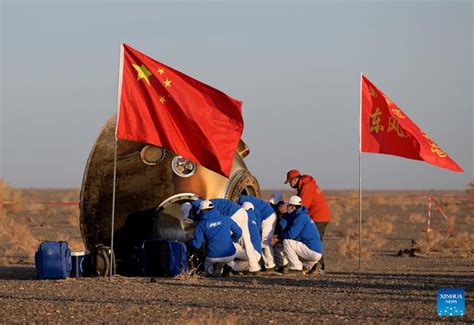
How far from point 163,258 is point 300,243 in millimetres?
2268

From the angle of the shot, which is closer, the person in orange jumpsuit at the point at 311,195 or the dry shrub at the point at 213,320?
the dry shrub at the point at 213,320

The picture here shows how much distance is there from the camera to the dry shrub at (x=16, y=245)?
22672 mm

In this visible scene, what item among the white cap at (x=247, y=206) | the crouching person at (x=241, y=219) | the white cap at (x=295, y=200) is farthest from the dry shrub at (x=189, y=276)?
the white cap at (x=295, y=200)

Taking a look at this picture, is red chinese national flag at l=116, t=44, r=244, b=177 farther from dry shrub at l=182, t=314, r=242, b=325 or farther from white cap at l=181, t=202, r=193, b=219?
dry shrub at l=182, t=314, r=242, b=325

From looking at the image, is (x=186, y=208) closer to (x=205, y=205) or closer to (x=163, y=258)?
(x=205, y=205)

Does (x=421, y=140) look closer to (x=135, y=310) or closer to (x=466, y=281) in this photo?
(x=466, y=281)

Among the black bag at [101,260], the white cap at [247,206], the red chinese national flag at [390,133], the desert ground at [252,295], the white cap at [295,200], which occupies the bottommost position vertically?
the desert ground at [252,295]

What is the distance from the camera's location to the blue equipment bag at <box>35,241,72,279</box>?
1634 centimetres

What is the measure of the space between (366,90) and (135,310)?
956cm

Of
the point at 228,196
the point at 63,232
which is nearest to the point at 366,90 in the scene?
the point at 228,196

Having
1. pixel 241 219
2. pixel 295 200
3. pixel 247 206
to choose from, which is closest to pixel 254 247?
pixel 241 219

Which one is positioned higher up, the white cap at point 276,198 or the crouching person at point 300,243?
the white cap at point 276,198

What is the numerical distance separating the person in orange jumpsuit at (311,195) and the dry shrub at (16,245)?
6.56m

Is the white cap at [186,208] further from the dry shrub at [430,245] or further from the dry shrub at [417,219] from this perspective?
the dry shrub at [417,219]
